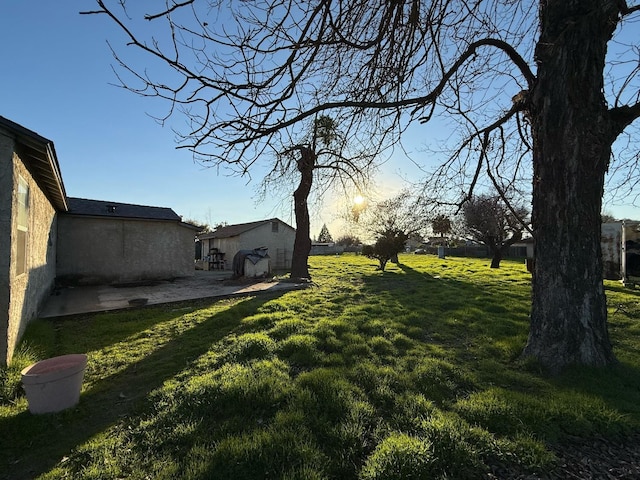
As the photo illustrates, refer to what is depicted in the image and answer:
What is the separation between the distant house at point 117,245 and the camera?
13500 millimetres

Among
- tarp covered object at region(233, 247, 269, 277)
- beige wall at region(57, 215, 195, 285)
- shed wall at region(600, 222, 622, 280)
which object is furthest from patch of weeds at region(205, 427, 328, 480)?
shed wall at region(600, 222, 622, 280)

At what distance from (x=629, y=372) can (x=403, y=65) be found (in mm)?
4915

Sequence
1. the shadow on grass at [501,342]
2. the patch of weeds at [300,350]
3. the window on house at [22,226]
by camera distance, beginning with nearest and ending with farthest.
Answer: the shadow on grass at [501,342], the patch of weeds at [300,350], the window on house at [22,226]

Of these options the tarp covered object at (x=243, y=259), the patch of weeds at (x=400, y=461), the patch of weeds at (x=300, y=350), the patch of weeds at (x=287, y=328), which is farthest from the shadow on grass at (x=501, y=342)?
the tarp covered object at (x=243, y=259)

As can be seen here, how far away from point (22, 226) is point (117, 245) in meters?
10.4

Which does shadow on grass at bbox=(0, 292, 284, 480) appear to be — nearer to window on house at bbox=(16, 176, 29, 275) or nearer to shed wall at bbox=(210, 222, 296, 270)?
window on house at bbox=(16, 176, 29, 275)

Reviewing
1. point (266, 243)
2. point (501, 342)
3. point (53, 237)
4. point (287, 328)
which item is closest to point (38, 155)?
point (287, 328)

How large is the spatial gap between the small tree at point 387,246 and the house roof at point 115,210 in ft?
41.5

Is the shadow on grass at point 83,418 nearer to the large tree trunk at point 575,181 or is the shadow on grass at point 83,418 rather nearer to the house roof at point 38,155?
the house roof at point 38,155

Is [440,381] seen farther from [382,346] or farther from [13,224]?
[13,224]

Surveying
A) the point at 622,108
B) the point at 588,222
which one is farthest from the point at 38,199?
the point at 622,108

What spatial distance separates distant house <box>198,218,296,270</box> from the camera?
23562 millimetres

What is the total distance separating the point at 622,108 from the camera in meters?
4.04

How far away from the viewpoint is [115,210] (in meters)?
15.7
